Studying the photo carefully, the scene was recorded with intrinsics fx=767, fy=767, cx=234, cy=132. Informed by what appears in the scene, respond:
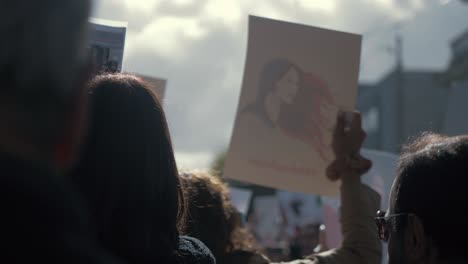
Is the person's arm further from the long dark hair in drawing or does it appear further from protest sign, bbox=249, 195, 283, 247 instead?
protest sign, bbox=249, 195, 283, 247

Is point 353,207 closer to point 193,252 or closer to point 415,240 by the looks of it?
point 415,240

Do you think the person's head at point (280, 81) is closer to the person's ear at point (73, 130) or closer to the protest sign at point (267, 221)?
the person's ear at point (73, 130)

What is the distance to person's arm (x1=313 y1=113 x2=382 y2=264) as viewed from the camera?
2.57 meters

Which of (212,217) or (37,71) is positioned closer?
(37,71)

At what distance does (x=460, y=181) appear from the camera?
1.82 meters

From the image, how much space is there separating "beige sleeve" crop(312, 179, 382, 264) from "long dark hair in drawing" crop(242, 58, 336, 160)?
936 mm

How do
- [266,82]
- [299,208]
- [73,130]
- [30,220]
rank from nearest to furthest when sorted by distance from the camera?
[30,220], [73,130], [266,82], [299,208]

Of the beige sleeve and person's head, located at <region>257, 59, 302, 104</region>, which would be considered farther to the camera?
person's head, located at <region>257, 59, 302, 104</region>

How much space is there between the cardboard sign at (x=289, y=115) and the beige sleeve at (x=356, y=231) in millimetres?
896

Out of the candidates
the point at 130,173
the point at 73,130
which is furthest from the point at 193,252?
the point at 73,130

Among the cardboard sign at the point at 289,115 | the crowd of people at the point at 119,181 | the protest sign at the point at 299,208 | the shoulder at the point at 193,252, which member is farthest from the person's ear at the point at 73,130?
the protest sign at the point at 299,208

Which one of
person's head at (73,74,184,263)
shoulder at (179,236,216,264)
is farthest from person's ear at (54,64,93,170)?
shoulder at (179,236,216,264)

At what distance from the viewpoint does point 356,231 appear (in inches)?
102

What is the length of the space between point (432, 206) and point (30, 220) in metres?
1.25
